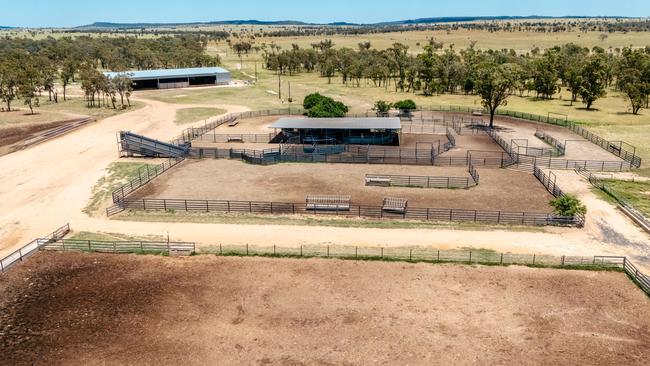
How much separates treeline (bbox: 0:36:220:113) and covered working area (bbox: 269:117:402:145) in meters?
44.2

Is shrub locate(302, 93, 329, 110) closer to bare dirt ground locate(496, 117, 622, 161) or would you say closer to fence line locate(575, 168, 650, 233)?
bare dirt ground locate(496, 117, 622, 161)

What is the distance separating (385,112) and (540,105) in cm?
3588

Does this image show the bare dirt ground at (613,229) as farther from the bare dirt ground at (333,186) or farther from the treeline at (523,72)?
the treeline at (523,72)

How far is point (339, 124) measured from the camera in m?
64.1

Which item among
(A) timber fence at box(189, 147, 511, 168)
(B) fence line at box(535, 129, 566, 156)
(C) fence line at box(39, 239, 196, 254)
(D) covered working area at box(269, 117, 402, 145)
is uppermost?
(D) covered working area at box(269, 117, 402, 145)

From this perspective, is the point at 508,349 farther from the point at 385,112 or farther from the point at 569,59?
the point at 569,59

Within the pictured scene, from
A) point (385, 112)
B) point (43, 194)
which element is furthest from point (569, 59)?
point (43, 194)

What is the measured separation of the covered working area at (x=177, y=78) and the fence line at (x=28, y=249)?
8501 centimetres

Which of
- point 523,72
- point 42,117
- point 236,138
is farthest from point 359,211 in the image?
point 42,117

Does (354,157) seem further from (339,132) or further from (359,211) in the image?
(359,211)

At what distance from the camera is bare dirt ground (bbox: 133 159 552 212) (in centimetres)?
4334

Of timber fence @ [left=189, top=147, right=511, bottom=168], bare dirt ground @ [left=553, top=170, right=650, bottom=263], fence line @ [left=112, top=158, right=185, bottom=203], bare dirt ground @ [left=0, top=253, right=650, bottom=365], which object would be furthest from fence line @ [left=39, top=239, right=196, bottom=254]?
bare dirt ground @ [left=553, top=170, right=650, bottom=263]

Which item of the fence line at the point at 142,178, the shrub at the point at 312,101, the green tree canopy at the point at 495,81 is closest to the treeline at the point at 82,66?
the shrub at the point at 312,101

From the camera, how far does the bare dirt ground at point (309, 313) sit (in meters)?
23.2
